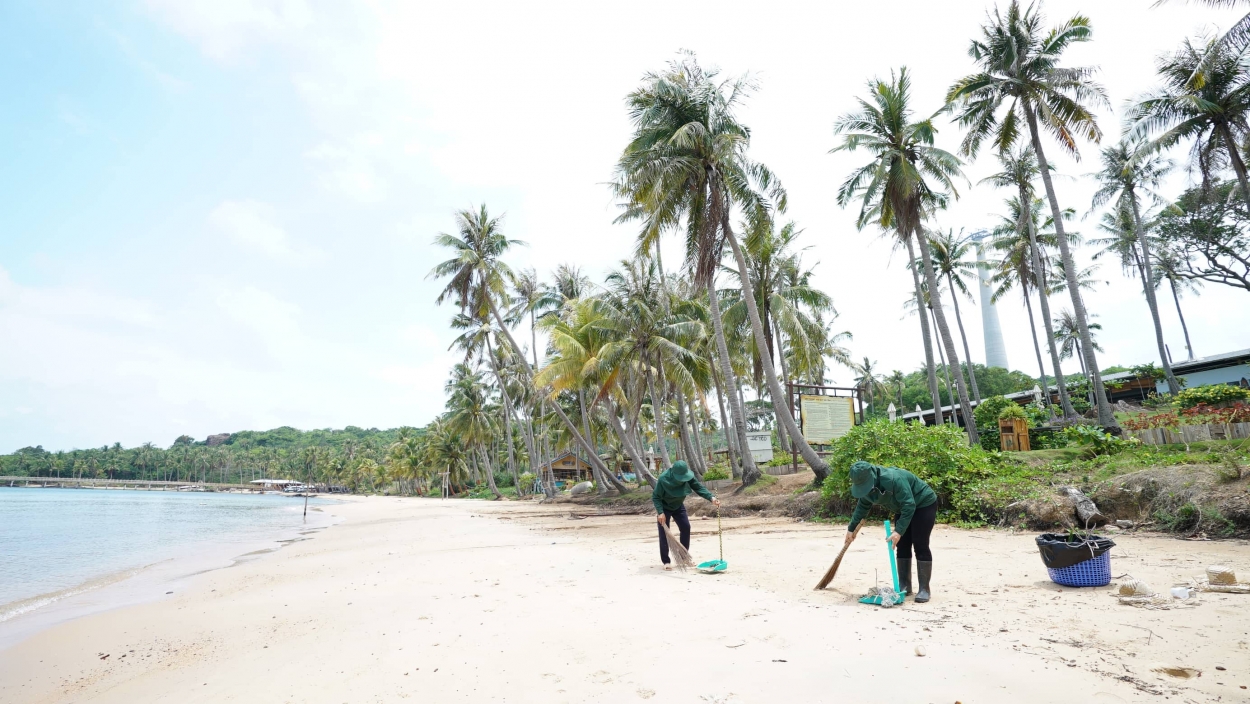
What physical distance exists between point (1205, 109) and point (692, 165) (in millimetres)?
15219

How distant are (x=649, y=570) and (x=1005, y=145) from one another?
18.5 metres

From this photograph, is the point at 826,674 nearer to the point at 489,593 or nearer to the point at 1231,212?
the point at 489,593

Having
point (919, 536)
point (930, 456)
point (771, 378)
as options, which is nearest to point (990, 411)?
point (771, 378)

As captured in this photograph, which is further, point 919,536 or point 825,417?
point 825,417

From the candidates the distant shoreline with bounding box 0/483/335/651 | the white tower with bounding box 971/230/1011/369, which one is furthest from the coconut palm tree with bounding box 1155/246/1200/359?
the white tower with bounding box 971/230/1011/369

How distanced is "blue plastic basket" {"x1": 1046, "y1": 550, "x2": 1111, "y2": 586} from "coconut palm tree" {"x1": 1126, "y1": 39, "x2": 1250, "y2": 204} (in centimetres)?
1817

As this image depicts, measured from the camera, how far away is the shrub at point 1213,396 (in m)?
14.3

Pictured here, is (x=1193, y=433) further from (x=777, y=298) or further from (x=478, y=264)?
(x=478, y=264)

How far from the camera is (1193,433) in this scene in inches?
474

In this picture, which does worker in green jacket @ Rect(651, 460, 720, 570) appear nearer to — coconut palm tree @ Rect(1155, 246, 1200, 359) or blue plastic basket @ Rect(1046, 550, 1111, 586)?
blue plastic basket @ Rect(1046, 550, 1111, 586)

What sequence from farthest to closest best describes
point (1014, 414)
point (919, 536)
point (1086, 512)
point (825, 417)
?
point (825, 417)
point (1014, 414)
point (1086, 512)
point (919, 536)

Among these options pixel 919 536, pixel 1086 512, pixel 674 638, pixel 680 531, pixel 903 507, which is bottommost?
pixel 674 638

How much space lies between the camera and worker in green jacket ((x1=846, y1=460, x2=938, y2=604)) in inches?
219

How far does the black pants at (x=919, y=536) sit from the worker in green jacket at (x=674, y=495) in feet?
7.76
